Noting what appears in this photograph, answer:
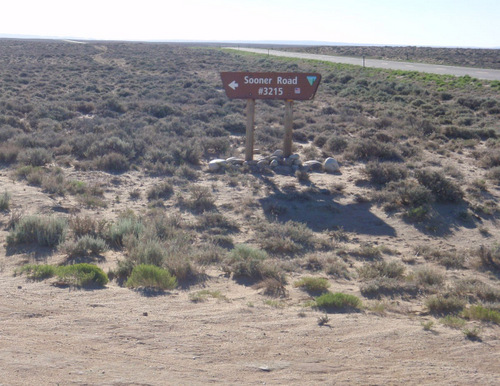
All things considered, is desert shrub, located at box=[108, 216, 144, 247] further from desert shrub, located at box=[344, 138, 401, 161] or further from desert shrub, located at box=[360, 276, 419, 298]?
desert shrub, located at box=[344, 138, 401, 161]

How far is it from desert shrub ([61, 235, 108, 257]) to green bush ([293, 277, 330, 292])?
303cm

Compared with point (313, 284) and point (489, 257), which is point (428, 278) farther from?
point (489, 257)

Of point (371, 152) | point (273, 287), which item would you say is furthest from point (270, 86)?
point (273, 287)

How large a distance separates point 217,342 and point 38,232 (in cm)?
442

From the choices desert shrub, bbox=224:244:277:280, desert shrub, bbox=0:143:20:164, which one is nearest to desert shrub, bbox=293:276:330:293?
desert shrub, bbox=224:244:277:280

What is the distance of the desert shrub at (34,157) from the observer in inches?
543

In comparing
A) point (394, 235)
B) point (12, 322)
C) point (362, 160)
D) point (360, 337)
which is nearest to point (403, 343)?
point (360, 337)

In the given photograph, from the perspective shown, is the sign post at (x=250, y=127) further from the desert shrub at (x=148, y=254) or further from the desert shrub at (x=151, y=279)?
the desert shrub at (x=151, y=279)

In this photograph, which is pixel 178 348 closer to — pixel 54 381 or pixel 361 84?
pixel 54 381

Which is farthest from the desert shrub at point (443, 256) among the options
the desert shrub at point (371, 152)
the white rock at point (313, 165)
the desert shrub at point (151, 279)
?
the desert shrub at point (371, 152)

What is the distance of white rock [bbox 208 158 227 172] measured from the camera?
→ 14.3 meters

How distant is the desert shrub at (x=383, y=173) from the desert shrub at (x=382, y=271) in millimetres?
5360

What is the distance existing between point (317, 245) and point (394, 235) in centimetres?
178

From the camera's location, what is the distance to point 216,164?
14344 millimetres
